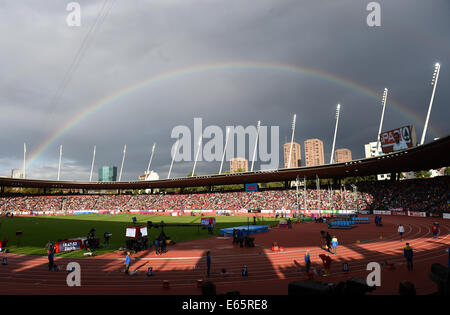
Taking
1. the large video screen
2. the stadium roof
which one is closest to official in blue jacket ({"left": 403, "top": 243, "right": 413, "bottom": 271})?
the stadium roof

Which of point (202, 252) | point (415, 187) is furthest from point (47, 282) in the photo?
point (415, 187)

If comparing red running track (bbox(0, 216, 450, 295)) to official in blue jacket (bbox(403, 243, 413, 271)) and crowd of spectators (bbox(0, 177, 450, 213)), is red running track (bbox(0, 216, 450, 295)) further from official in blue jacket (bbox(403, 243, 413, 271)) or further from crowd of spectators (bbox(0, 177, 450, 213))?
crowd of spectators (bbox(0, 177, 450, 213))

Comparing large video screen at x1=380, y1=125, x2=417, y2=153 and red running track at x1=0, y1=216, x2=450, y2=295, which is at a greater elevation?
large video screen at x1=380, y1=125, x2=417, y2=153

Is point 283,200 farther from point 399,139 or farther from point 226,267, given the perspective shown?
point 226,267

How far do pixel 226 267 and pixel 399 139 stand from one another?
1920 inches

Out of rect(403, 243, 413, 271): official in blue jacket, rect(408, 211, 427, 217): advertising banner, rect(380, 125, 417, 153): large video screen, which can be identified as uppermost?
rect(380, 125, 417, 153): large video screen

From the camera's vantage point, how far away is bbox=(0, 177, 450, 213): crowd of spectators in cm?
5397

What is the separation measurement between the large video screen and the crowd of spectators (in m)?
11.8

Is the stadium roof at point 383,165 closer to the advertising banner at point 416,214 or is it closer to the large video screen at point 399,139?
the large video screen at point 399,139

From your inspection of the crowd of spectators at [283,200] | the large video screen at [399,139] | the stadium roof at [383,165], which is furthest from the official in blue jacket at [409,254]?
the large video screen at [399,139]

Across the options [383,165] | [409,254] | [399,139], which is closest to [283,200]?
[383,165]
